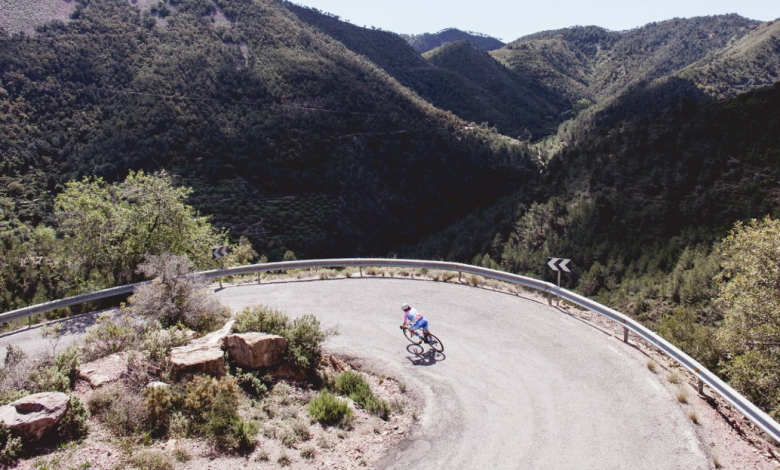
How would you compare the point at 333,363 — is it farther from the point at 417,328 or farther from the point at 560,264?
the point at 560,264

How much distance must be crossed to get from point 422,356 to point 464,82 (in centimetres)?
12258

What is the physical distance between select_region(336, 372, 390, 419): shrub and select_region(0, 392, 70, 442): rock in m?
4.17

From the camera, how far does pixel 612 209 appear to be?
37.2 m

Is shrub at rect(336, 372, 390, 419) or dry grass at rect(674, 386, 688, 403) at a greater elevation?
dry grass at rect(674, 386, 688, 403)

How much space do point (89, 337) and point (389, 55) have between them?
425 feet

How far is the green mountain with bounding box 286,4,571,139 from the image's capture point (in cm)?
11169

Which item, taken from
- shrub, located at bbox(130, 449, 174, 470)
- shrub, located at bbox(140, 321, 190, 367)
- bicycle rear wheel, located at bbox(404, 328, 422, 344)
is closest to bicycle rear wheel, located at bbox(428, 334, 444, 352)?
bicycle rear wheel, located at bbox(404, 328, 422, 344)

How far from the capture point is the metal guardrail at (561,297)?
618 centimetres

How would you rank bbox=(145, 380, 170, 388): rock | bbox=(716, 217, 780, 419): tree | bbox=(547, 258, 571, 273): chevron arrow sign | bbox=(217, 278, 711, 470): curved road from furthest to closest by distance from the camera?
1. bbox=(547, 258, 571, 273): chevron arrow sign
2. bbox=(716, 217, 780, 419): tree
3. bbox=(145, 380, 170, 388): rock
4. bbox=(217, 278, 711, 470): curved road

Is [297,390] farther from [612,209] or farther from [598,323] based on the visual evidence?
[612,209]

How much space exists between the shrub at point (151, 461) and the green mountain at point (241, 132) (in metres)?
37.8

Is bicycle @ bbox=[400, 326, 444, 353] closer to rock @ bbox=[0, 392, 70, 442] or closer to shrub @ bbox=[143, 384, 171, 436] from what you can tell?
shrub @ bbox=[143, 384, 171, 436]

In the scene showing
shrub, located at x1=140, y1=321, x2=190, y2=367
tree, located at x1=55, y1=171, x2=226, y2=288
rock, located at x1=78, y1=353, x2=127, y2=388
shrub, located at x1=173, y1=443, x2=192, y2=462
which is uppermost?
tree, located at x1=55, y1=171, x2=226, y2=288

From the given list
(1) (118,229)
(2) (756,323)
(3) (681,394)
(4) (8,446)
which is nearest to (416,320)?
(3) (681,394)
